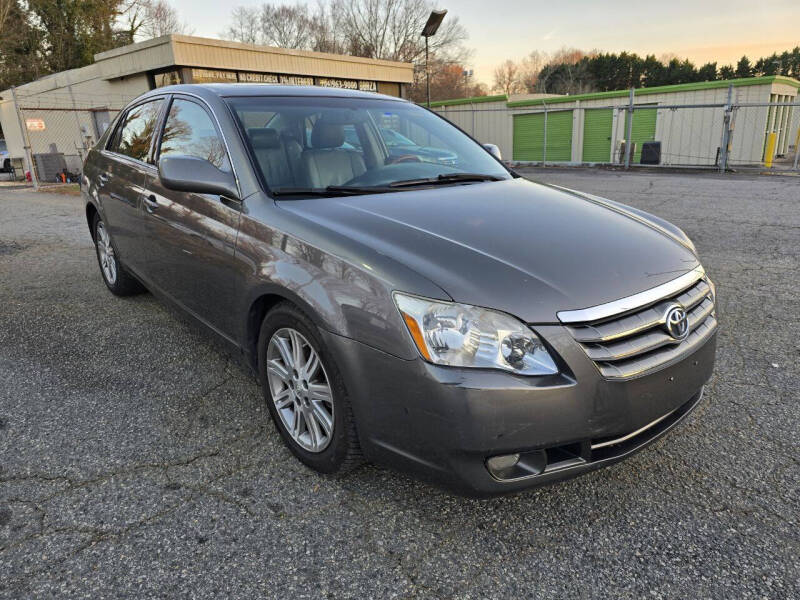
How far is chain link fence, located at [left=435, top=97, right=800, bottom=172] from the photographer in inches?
840

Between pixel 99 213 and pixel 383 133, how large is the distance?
2692mm

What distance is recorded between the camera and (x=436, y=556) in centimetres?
199

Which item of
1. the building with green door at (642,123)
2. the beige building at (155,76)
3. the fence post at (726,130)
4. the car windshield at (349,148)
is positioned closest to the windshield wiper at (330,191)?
the car windshield at (349,148)

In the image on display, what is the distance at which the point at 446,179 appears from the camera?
3.05 meters

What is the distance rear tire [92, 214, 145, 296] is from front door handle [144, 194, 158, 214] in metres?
1.16

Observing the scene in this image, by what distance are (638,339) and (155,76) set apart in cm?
2098

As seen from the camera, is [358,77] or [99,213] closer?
[99,213]

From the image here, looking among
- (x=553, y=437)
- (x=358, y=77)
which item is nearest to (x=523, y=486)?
(x=553, y=437)

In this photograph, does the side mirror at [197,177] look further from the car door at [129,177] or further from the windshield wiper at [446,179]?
the car door at [129,177]

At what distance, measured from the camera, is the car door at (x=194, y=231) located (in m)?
2.74

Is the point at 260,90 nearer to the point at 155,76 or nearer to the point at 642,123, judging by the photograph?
the point at 155,76

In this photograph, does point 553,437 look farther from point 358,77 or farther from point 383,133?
point 358,77

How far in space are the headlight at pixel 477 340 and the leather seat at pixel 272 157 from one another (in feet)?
3.91

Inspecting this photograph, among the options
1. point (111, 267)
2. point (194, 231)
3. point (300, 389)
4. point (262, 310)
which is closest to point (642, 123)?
point (111, 267)
